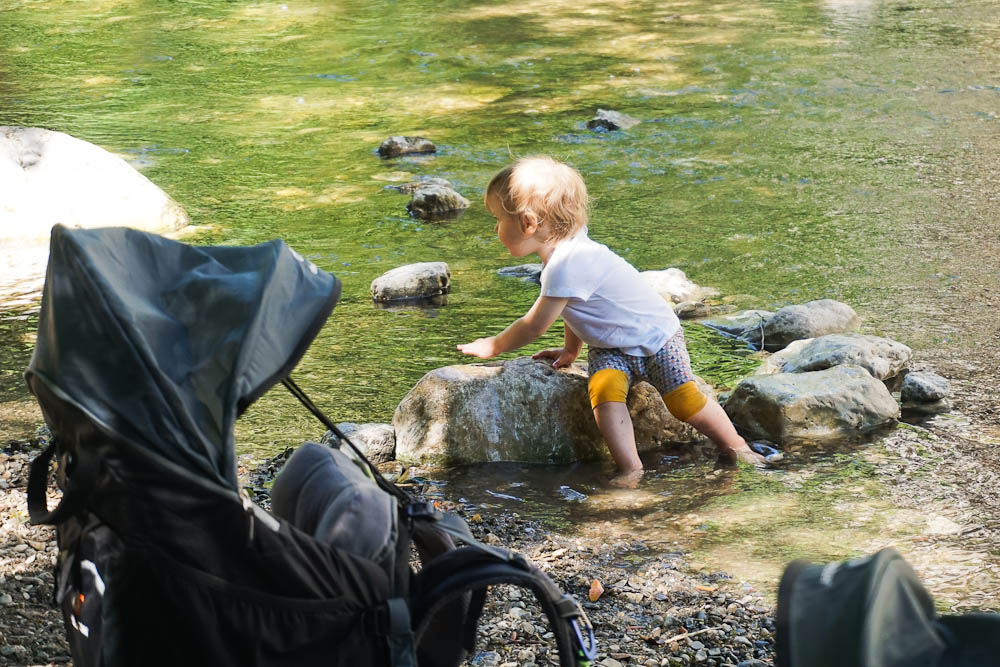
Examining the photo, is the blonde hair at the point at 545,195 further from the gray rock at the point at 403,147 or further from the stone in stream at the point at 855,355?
the gray rock at the point at 403,147

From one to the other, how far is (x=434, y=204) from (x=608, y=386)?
3388 millimetres

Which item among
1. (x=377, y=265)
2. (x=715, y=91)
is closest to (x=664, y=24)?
(x=715, y=91)

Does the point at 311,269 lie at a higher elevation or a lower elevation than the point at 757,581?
higher

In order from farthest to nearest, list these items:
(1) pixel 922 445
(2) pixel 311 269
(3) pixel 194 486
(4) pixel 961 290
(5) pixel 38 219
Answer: (5) pixel 38 219
(4) pixel 961 290
(1) pixel 922 445
(2) pixel 311 269
(3) pixel 194 486

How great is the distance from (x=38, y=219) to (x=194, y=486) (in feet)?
18.3

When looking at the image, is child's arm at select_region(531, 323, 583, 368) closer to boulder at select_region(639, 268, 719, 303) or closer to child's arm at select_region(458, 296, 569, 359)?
child's arm at select_region(458, 296, 569, 359)

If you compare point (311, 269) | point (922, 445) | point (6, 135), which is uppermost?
point (311, 269)

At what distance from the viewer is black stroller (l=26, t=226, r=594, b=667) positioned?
5.69ft

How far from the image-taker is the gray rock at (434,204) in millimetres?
7008

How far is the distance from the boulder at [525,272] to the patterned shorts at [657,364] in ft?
6.26

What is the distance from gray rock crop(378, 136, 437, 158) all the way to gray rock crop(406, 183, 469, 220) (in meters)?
1.36

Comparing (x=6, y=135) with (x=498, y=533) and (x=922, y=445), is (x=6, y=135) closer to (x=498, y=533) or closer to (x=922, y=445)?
(x=498, y=533)

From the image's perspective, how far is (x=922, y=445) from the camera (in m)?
3.91

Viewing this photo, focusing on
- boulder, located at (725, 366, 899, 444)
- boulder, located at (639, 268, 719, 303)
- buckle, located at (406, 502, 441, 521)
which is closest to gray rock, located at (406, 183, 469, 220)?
boulder, located at (639, 268, 719, 303)
